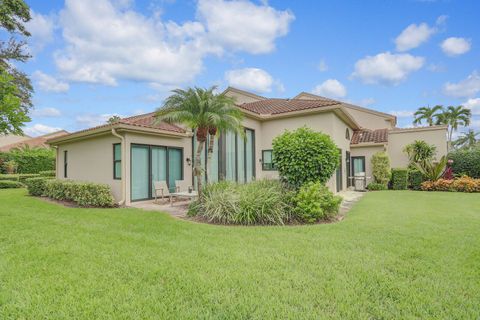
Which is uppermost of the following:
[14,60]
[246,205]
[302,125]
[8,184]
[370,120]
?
[14,60]

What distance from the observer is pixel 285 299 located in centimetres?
351

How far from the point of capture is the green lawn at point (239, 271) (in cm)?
333

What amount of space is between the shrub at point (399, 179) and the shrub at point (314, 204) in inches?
514

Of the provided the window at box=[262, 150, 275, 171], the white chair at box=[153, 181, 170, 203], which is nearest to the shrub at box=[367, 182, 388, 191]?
the window at box=[262, 150, 275, 171]

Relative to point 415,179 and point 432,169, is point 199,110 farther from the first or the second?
point 432,169

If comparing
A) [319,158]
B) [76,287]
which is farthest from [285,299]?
[319,158]

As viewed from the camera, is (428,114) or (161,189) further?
(428,114)

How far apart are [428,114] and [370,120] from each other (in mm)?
26133

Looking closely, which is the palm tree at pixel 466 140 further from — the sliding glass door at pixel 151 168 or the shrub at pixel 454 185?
the sliding glass door at pixel 151 168

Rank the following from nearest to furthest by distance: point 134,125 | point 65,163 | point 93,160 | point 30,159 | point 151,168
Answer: point 134,125 → point 151,168 → point 93,160 → point 65,163 → point 30,159

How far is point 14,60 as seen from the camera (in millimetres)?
22938

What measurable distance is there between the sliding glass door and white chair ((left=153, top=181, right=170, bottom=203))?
416mm

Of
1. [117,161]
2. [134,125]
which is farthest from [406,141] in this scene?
[117,161]

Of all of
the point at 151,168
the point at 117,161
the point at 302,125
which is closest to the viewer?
the point at 117,161
